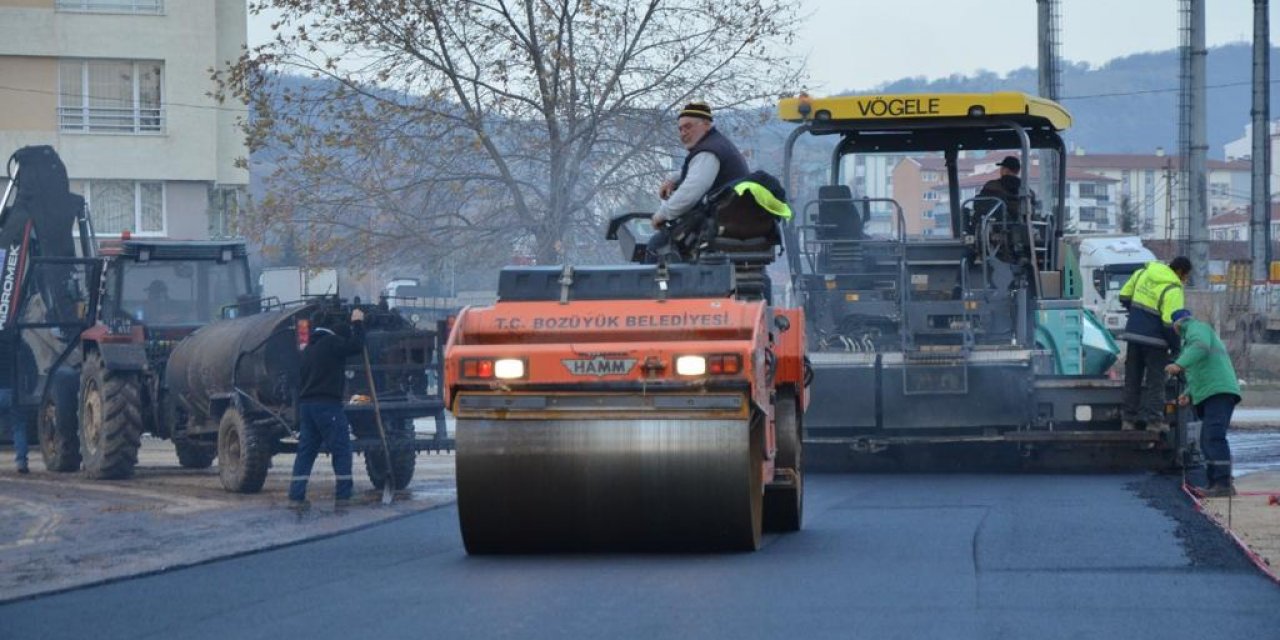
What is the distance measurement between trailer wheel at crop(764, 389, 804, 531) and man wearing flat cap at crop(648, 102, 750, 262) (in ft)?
4.05

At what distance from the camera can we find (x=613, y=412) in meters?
9.42

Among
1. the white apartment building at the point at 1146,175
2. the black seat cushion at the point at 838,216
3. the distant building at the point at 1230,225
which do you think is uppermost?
the white apartment building at the point at 1146,175

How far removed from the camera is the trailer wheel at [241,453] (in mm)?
16094

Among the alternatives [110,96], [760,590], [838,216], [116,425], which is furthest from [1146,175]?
[760,590]

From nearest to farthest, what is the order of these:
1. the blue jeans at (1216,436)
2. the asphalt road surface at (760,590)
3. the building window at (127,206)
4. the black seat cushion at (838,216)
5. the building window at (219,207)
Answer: the asphalt road surface at (760,590), the blue jeans at (1216,436), the black seat cushion at (838,216), the building window at (127,206), the building window at (219,207)

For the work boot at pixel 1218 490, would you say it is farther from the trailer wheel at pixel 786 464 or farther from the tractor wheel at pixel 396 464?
the tractor wheel at pixel 396 464

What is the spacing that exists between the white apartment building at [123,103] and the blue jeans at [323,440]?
25842 mm

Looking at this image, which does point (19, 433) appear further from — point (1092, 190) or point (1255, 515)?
point (1092, 190)

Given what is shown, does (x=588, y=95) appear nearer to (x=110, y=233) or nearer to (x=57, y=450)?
(x=57, y=450)

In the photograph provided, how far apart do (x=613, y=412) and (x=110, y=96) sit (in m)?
34.0

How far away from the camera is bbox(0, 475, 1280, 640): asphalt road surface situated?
7.71 metres

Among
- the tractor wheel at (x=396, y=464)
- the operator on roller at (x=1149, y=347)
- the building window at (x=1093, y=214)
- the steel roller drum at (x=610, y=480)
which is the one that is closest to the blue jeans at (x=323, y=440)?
the tractor wheel at (x=396, y=464)

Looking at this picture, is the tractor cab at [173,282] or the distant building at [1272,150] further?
the distant building at [1272,150]

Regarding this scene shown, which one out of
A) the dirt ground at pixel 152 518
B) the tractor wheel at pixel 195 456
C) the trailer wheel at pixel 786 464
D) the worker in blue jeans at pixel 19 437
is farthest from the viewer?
the worker in blue jeans at pixel 19 437
